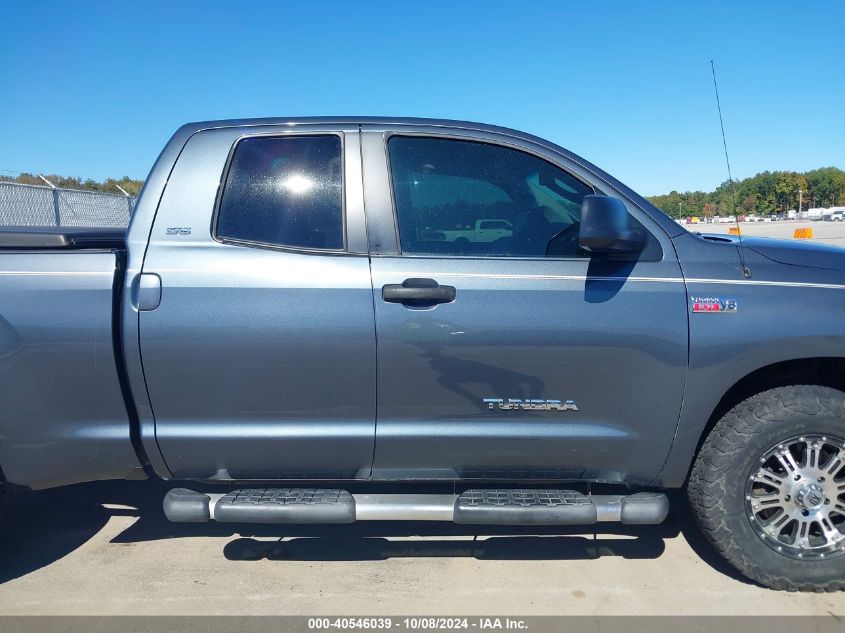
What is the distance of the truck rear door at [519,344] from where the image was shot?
8.61 ft

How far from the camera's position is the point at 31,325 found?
8.49 feet

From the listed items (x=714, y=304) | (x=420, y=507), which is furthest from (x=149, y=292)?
(x=714, y=304)

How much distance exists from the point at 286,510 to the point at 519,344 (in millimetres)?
1224

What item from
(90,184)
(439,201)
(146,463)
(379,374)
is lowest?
(146,463)

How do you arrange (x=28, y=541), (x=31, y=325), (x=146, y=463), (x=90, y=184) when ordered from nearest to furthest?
(x=31, y=325) < (x=146, y=463) < (x=28, y=541) < (x=90, y=184)

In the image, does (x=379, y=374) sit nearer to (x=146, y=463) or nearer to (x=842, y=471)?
(x=146, y=463)

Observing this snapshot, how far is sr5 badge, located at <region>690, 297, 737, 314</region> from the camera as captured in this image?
264 centimetres

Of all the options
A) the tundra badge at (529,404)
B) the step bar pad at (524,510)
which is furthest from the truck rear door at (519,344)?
the step bar pad at (524,510)

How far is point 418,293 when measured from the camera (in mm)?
2619

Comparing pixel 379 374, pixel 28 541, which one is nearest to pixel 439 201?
pixel 379 374

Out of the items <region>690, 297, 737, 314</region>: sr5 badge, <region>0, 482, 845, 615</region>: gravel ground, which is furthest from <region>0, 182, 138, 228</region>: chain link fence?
<region>690, 297, 737, 314</region>: sr5 badge

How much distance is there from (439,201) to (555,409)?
1.06 metres

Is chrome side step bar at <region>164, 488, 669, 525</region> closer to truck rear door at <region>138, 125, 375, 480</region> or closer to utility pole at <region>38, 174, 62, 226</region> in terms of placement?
truck rear door at <region>138, 125, 375, 480</region>

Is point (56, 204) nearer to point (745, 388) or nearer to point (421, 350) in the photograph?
point (421, 350)
